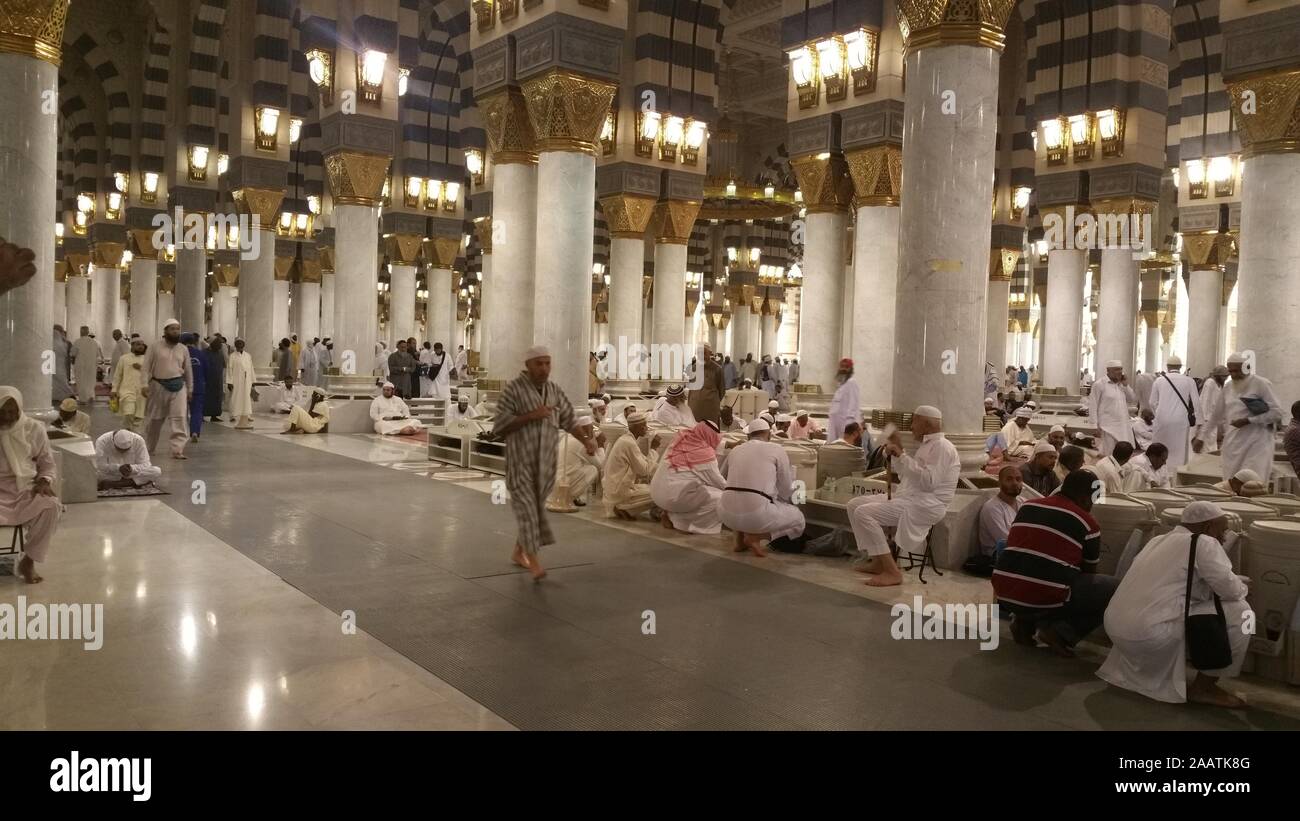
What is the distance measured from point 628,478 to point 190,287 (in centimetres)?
1438

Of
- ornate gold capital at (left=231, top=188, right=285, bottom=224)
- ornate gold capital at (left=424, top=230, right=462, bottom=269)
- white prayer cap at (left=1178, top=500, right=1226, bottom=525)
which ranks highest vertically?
ornate gold capital at (left=231, top=188, right=285, bottom=224)

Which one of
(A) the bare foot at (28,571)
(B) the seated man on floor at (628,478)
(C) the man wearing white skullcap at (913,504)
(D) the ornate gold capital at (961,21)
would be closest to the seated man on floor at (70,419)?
(A) the bare foot at (28,571)

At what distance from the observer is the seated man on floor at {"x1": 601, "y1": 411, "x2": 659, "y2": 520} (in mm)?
7211

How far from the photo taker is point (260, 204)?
Answer: 15.7 meters

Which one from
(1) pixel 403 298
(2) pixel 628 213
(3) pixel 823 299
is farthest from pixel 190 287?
(3) pixel 823 299

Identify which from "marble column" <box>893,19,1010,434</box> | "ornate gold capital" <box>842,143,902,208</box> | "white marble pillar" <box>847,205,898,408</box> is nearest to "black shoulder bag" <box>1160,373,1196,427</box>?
"white marble pillar" <box>847,205,898,408</box>

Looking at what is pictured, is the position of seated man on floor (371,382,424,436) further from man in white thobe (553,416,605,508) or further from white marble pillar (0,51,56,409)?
white marble pillar (0,51,56,409)

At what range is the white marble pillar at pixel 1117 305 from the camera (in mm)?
12656

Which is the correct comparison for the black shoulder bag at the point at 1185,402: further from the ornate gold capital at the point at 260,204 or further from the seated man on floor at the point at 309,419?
the ornate gold capital at the point at 260,204

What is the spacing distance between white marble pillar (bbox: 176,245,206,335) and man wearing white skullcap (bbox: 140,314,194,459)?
9.12 meters

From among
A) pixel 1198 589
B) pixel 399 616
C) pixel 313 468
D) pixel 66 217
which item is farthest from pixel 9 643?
pixel 66 217

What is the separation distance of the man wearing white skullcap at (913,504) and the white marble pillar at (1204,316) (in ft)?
38.3
